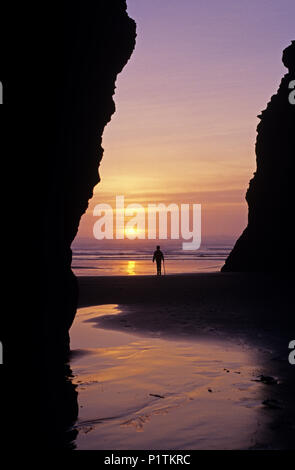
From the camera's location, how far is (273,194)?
108ft

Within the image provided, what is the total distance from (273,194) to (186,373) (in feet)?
87.5

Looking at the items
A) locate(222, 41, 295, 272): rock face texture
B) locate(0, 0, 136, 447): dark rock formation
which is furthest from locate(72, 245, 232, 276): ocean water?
locate(0, 0, 136, 447): dark rock formation

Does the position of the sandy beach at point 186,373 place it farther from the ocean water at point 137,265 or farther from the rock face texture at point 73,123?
the ocean water at point 137,265

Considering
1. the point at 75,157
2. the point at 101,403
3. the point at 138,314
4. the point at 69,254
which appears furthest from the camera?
the point at 138,314

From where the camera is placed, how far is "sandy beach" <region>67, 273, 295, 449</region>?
5.34 metres

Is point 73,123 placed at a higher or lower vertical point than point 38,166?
higher

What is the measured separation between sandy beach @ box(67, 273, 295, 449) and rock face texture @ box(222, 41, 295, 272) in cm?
1463

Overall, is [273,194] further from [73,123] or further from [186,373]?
[186,373]

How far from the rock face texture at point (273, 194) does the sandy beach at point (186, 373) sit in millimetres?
14626

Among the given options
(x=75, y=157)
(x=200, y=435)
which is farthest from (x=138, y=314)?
(x=200, y=435)

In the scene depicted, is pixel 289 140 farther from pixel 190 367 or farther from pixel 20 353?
pixel 20 353

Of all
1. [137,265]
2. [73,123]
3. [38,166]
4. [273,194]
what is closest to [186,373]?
[38,166]
